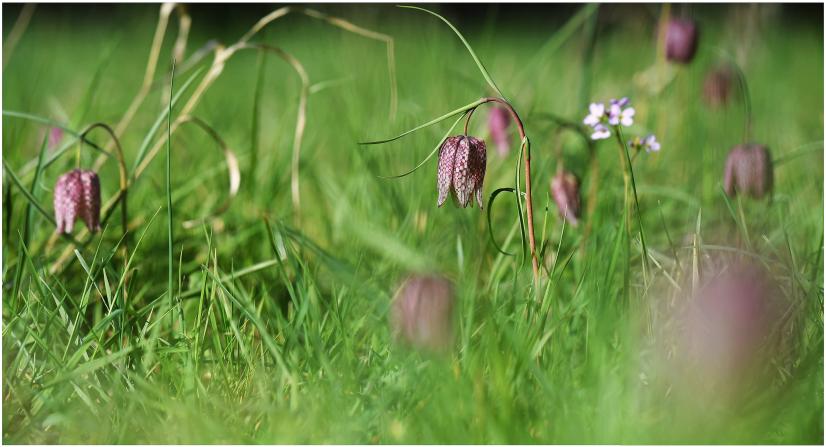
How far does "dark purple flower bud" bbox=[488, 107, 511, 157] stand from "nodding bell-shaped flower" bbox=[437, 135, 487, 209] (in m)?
0.66

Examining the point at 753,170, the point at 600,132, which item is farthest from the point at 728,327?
the point at 753,170

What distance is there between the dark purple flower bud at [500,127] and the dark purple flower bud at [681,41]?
425 millimetres

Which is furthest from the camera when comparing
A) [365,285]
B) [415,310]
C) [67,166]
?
[67,166]

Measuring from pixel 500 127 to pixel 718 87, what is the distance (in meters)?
0.67

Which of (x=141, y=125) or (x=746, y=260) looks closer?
(x=746, y=260)

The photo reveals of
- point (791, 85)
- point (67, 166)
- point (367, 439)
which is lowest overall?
point (367, 439)

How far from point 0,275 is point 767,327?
0.93 metres

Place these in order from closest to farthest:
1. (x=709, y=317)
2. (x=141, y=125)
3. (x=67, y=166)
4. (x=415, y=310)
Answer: (x=709, y=317) → (x=415, y=310) → (x=67, y=166) → (x=141, y=125)

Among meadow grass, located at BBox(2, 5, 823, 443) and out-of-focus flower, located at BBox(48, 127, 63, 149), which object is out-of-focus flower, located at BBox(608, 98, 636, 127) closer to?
meadow grass, located at BBox(2, 5, 823, 443)

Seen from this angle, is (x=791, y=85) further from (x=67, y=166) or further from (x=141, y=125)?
(x=67, y=166)

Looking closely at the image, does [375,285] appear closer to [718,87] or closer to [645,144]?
[645,144]

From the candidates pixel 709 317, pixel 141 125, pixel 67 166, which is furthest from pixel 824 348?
pixel 141 125

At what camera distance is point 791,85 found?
2.90 meters

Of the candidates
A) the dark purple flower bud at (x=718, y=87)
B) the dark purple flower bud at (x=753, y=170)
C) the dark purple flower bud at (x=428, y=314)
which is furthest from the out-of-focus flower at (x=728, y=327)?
the dark purple flower bud at (x=718, y=87)
